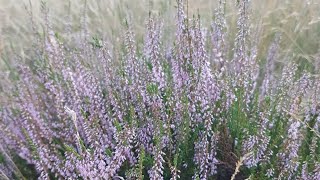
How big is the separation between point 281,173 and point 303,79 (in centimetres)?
68

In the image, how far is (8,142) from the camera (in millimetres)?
2676

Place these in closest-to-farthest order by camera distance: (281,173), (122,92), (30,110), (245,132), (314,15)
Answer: (281,173)
(245,132)
(122,92)
(30,110)
(314,15)

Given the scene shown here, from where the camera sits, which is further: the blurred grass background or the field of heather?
the blurred grass background

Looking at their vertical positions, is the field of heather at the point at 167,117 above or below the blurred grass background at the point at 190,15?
below

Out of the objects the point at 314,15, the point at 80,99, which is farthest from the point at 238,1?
the point at 314,15

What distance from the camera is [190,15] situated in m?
3.61

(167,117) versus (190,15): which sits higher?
(190,15)

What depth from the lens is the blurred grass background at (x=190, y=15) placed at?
3.48 m

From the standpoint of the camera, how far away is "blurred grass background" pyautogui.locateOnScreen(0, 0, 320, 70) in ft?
11.4

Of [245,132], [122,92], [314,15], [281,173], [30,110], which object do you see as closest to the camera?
[281,173]

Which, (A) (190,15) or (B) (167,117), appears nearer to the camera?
(B) (167,117)

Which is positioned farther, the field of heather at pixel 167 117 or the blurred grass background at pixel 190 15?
the blurred grass background at pixel 190 15

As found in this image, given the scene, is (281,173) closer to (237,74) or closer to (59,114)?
(237,74)

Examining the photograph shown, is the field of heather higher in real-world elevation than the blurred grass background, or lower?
lower
